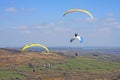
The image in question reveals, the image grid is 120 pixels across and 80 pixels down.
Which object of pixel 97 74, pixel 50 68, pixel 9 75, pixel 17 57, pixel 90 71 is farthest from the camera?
pixel 17 57

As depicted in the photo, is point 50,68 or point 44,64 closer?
point 50,68

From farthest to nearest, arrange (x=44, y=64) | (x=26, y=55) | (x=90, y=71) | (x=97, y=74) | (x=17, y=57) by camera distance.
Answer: (x=26, y=55) → (x=17, y=57) → (x=44, y=64) → (x=90, y=71) → (x=97, y=74)

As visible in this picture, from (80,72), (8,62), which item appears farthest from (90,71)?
(8,62)

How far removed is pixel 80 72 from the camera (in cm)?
11112

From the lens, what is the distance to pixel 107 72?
355 feet

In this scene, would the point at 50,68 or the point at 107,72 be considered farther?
the point at 50,68

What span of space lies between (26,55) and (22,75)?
62.9 metres

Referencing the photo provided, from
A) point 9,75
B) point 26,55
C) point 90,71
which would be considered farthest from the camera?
point 26,55

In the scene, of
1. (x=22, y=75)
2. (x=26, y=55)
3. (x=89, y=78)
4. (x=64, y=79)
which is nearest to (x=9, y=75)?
(x=22, y=75)

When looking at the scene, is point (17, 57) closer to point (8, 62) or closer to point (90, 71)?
point (8, 62)

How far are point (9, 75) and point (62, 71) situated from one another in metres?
24.9

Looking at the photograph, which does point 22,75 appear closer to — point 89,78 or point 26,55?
point 89,78

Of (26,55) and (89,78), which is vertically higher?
(26,55)

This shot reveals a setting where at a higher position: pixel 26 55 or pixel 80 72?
pixel 26 55
